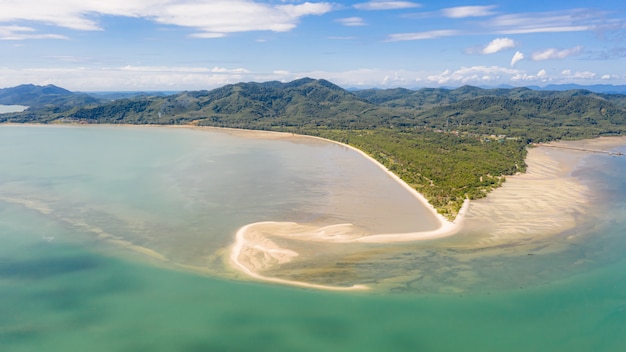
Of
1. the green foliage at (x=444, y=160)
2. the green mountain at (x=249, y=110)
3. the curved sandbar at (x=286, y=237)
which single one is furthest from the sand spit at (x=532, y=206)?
the green mountain at (x=249, y=110)

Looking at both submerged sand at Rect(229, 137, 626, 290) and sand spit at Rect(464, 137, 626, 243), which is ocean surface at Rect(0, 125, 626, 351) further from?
sand spit at Rect(464, 137, 626, 243)

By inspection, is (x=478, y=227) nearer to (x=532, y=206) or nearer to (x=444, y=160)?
(x=532, y=206)

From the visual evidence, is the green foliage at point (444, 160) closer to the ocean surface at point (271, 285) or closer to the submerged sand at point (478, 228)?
the submerged sand at point (478, 228)

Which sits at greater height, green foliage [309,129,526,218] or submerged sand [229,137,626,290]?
green foliage [309,129,526,218]

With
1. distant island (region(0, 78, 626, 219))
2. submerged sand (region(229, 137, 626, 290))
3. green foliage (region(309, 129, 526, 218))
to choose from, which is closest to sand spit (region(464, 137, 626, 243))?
submerged sand (region(229, 137, 626, 290))

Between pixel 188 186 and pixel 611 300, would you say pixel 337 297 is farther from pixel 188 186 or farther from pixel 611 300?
pixel 188 186

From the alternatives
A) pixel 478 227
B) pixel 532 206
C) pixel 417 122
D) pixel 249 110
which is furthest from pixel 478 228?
pixel 249 110
